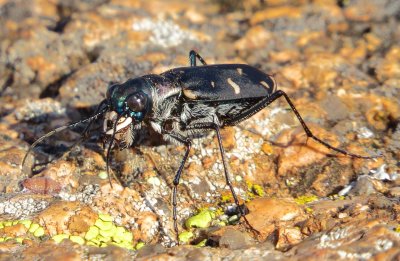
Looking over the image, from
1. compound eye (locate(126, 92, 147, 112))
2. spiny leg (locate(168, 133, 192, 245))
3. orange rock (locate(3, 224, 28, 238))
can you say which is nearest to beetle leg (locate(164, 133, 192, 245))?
spiny leg (locate(168, 133, 192, 245))

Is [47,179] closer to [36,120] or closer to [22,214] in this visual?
[22,214]

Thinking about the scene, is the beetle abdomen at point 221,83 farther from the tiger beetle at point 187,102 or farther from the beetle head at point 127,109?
the beetle head at point 127,109

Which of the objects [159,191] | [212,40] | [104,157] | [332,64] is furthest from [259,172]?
[212,40]

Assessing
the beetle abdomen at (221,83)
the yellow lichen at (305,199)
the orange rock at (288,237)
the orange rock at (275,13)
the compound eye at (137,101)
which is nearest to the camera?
the orange rock at (288,237)

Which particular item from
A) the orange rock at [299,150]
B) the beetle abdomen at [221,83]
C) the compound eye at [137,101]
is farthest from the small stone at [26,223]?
the orange rock at [299,150]

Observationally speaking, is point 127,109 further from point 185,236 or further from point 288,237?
point 288,237

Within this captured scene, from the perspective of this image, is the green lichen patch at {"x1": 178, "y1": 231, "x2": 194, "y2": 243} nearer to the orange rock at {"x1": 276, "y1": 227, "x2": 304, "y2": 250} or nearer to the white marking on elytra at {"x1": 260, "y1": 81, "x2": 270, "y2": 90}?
the orange rock at {"x1": 276, "y1": 227, "x2": 304, "y2": 250}
